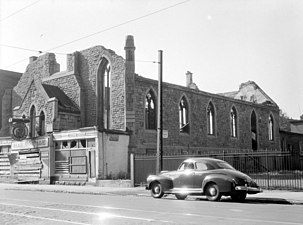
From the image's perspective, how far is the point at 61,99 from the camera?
106ft

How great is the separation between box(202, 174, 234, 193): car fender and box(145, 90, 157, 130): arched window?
15215 millimetres

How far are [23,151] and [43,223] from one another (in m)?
23.2

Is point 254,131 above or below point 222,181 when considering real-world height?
above

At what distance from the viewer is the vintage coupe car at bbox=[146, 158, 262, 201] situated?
1501 cm

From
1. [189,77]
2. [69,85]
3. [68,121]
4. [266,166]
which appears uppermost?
[189,77]

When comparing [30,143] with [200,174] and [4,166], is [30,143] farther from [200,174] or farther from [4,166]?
[200,174]

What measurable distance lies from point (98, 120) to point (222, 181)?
Result: 1802 centimetres

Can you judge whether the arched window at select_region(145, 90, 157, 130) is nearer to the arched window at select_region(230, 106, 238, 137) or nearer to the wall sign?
the wall sign

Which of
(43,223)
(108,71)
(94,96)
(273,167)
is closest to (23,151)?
(94,96)

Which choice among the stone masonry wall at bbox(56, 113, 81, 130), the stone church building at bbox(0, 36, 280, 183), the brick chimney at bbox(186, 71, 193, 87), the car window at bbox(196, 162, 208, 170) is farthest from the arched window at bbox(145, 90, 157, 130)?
the brick chimney at bbox(186, 71, 193, 87)

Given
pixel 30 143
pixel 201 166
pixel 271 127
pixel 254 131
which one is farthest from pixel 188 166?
pixel 271 127

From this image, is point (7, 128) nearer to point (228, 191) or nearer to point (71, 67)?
point (71, 67)

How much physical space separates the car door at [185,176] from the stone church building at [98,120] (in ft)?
32.5

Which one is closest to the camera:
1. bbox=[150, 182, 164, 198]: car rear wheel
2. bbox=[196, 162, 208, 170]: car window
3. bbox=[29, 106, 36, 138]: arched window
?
bbox=[196, 162, 208, 170]: car window
